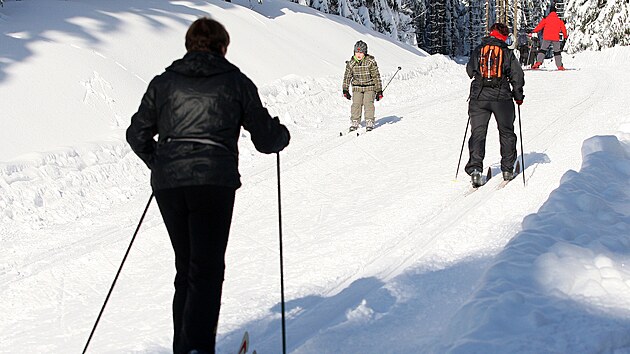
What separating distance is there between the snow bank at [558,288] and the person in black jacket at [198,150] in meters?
1.36

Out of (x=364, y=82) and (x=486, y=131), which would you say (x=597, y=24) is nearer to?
(x=364, y=82)

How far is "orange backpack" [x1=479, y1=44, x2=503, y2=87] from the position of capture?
25.2 feet

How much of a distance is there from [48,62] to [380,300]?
1027 cm

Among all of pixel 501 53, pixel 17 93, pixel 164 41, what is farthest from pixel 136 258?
pixel 164 41

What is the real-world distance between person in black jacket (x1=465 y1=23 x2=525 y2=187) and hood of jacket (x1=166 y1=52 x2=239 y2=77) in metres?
5.19

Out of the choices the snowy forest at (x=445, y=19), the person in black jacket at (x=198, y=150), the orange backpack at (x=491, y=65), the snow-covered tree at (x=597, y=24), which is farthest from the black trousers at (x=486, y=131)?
the snow-covered tree at (x=597, y=24)

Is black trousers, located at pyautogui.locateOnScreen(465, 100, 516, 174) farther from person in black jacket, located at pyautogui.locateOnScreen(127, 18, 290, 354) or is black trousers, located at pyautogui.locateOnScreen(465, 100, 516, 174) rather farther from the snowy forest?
the snowy forest

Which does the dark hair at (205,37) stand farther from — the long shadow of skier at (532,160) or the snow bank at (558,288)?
the long shadow of skier at (532,160)

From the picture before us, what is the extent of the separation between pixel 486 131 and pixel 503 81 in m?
0.64

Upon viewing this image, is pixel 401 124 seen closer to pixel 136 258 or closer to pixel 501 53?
pixel 501 53

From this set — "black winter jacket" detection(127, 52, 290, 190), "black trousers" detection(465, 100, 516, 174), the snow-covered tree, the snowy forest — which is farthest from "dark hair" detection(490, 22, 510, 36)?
the snow-covered tree

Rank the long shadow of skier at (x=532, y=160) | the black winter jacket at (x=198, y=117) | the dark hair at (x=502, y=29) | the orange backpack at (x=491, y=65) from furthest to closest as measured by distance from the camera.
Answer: the long shadow of skier at (x=532, y=160), the orange backpack at (x=491, y=65), the dark hair at (x=502, y=29), the black winter jacket at (x=198, y=117)

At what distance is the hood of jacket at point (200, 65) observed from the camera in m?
3.18

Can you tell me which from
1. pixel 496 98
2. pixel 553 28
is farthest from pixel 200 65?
pixel 553 28
